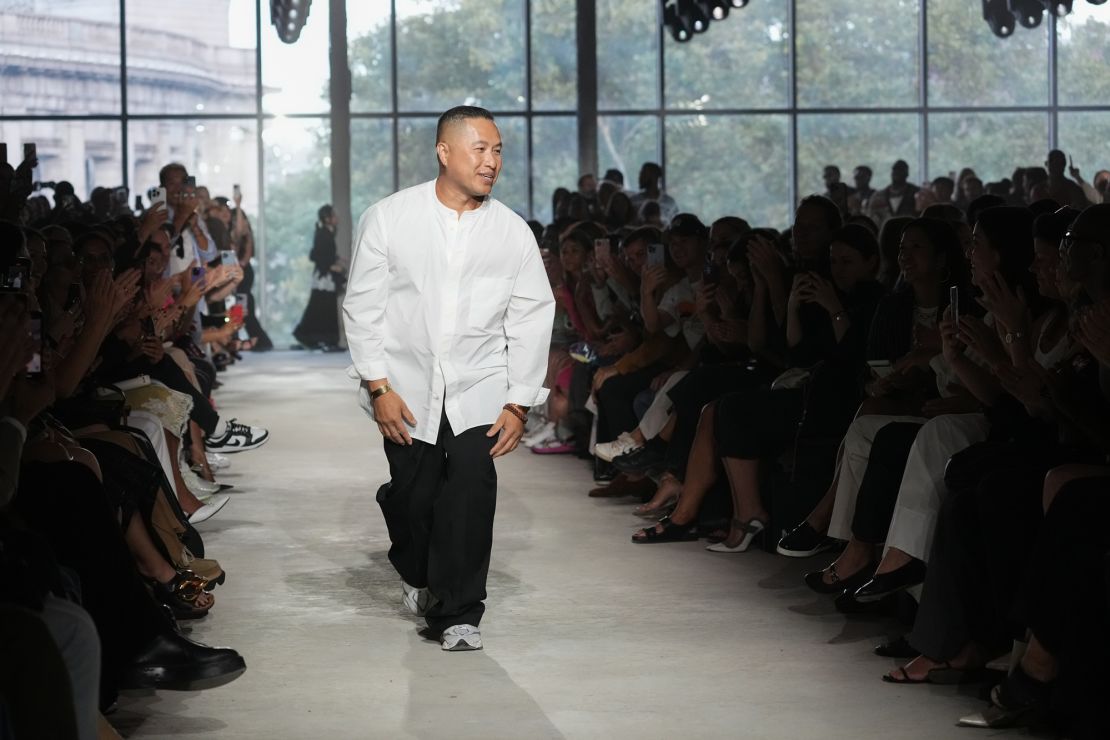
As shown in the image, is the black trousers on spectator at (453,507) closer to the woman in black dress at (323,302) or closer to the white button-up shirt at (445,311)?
the white button-up shirt at (445,311)

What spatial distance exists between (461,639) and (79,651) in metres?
1.97

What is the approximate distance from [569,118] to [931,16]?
3.87 m

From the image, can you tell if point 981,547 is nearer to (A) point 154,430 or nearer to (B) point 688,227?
(A) point 154,430

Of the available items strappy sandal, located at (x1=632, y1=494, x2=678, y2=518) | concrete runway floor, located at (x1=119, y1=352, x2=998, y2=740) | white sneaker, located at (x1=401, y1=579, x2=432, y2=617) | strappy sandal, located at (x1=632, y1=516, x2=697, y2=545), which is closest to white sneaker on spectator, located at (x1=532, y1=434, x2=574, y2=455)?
concrete runway floor, located at (x1=119, y1=352, x2=998, y2=740)

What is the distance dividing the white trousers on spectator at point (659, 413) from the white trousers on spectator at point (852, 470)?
166 cm

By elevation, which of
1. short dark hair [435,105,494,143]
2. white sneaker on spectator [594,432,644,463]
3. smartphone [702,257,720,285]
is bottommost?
white sneaker on spectator [594,432,644,463]

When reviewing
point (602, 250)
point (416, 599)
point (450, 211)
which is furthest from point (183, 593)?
point (602, 250)

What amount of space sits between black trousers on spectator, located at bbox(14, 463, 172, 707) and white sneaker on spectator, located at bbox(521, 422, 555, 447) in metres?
4.92

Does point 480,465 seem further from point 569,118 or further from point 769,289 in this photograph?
point 569,118

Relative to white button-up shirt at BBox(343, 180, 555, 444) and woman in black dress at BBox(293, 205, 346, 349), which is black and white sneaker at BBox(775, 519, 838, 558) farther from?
woman in black dress at BBox(293, 205, 346, 349)

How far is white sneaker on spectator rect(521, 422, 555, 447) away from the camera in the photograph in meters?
8.47

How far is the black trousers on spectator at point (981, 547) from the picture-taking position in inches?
145

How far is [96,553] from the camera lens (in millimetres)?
3510

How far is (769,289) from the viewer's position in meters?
5.84
